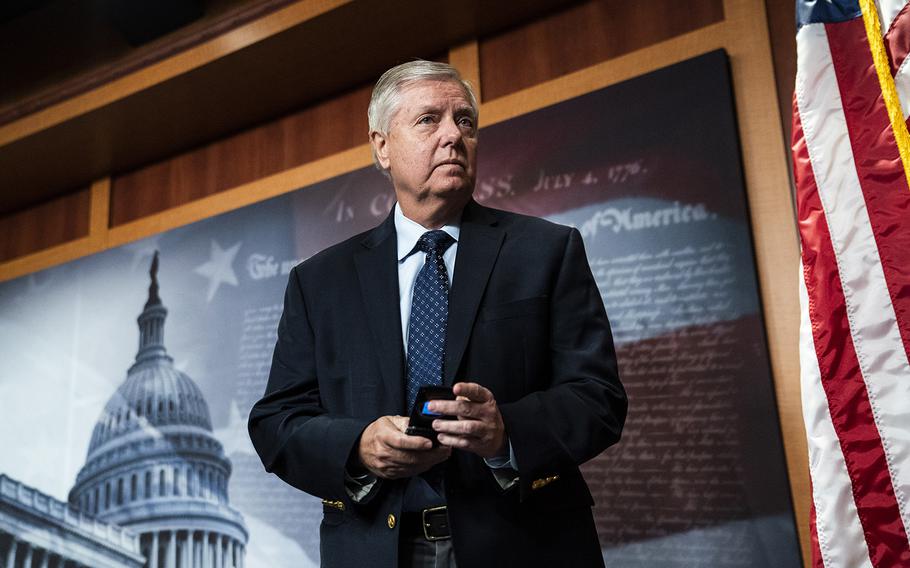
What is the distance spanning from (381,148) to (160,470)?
2.48 metres

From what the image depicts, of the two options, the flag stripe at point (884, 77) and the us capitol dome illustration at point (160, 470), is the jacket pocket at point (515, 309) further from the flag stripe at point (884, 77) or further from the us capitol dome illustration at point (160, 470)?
the us capitol dome illustration at point (160, 470)

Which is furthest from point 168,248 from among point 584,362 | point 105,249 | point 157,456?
point 584,362

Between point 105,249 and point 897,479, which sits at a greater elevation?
point 105,249

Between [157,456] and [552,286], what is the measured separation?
9.15ft

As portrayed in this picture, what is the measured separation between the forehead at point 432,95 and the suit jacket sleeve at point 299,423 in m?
0.41

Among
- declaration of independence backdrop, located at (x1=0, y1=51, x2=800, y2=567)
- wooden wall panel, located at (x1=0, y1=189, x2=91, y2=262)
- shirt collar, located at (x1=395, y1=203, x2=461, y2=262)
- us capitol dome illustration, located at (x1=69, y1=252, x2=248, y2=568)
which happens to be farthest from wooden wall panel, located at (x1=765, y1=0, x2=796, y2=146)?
wooden wall panel, located at (x1=0, y1=189, x2=91, y2=262)

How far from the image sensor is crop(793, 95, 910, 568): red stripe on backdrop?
1.33 m

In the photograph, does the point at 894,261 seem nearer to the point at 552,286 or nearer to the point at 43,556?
the point at 552,286

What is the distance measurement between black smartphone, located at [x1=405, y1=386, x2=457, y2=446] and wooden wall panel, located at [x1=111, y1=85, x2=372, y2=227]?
2.59 meters

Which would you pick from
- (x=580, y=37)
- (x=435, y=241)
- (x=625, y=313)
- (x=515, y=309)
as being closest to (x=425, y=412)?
(x=515, y=309)

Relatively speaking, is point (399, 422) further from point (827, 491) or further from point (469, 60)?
point (469, 60)

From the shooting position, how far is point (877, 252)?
1.41 metres

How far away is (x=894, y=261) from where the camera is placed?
54.7 inches

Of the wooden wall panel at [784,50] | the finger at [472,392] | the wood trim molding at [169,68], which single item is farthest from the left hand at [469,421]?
the wood trim molding at [169,68]
